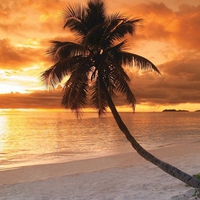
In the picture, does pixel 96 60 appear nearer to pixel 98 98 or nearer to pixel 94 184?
pixel 98 98

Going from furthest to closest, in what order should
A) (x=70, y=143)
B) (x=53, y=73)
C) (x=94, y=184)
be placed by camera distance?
(x=70, y=143) < (x=94, y=184) < (x=53, y=73)

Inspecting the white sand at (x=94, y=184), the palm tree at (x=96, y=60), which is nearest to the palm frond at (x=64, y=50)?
the palm tree at (x=96, y=60)

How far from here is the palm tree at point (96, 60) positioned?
11969 mm

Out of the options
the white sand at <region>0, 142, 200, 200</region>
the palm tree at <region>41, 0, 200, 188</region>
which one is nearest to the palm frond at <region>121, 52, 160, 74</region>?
the palm tree at <region>41, 0, 200, 188</region>

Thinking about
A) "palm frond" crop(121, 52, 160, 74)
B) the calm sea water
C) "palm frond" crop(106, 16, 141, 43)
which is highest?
"palm frond" crop(106, 16, 141, 43)

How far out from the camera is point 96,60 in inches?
482

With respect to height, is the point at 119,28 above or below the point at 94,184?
above

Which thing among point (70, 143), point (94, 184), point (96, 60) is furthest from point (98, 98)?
point (70, 143)

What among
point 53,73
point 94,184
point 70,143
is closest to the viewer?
point 53,73

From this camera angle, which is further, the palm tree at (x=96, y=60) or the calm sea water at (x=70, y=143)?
the calm sea water at (x=70, y=143)

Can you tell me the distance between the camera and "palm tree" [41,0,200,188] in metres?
12.0

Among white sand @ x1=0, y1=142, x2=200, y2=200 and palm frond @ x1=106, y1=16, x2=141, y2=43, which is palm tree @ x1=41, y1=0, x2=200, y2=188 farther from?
white sand @ x1=0, y1=142, x2=200, y2=200

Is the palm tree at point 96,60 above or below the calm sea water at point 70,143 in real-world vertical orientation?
above

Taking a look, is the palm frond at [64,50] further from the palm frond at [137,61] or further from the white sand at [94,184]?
the white sand at [94,184]
